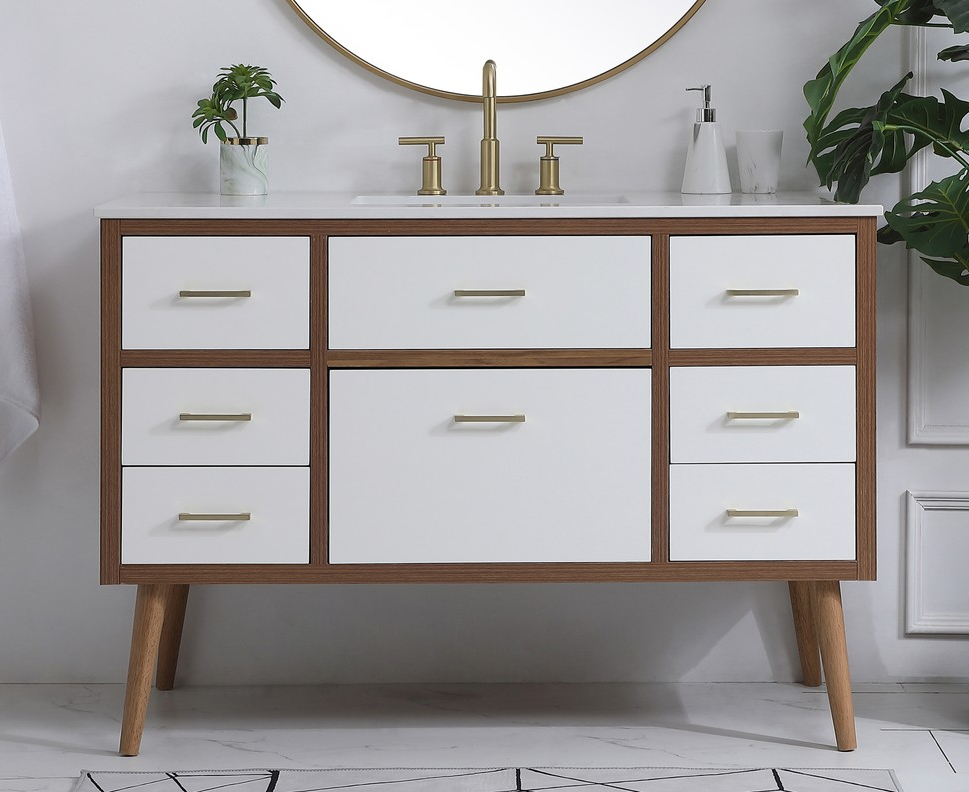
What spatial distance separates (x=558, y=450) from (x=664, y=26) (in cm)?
89

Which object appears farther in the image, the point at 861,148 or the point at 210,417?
the point at 861,148

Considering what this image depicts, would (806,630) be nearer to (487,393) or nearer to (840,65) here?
(487,393)

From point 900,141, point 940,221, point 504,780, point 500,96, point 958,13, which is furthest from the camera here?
point 500,96

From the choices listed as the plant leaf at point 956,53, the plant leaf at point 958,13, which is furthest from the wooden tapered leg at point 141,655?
the plant leaf at point 956,53

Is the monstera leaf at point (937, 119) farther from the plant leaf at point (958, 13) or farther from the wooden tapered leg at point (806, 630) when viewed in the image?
the wooden tapered leg at point (806, 630)

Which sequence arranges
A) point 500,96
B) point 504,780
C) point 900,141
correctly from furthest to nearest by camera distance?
point 500,96 → point 900,141 → point 504,780

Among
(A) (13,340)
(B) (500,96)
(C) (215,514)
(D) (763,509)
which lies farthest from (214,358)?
(D) (763,509)

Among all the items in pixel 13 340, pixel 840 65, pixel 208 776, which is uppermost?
pixel 840 65

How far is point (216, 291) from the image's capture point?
1634mm

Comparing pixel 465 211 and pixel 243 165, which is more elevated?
pixel 243 165

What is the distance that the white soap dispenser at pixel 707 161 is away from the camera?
1915 mm

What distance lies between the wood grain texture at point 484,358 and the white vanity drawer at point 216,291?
0.08 metres

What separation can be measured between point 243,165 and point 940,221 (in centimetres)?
121

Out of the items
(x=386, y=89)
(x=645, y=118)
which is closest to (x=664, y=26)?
(x=645, y=118)
